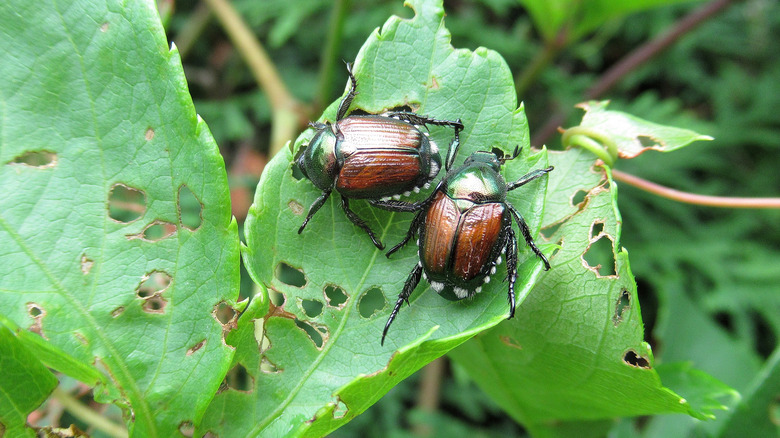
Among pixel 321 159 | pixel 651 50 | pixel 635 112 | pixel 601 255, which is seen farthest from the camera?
pixel 635 112

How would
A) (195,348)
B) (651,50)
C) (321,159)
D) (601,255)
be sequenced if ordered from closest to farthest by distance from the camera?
(195,348) < (321,159) < (601,255) < (651,50)

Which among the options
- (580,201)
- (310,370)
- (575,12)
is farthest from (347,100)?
(575,12)

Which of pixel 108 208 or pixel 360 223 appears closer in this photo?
pixel 108 208

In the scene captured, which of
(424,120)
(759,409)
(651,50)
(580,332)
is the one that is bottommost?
(759,409)

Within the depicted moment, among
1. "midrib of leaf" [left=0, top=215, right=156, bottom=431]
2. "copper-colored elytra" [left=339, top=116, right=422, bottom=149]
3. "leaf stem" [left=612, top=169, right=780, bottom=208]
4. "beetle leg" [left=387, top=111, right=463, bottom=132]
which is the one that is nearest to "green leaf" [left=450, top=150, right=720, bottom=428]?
"leaf stem" [left=612, top=169, right=780, bottom=208]

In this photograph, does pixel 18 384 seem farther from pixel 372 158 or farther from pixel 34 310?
pixel 372 158

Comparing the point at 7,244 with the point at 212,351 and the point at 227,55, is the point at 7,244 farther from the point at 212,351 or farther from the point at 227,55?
the point at 227,55
